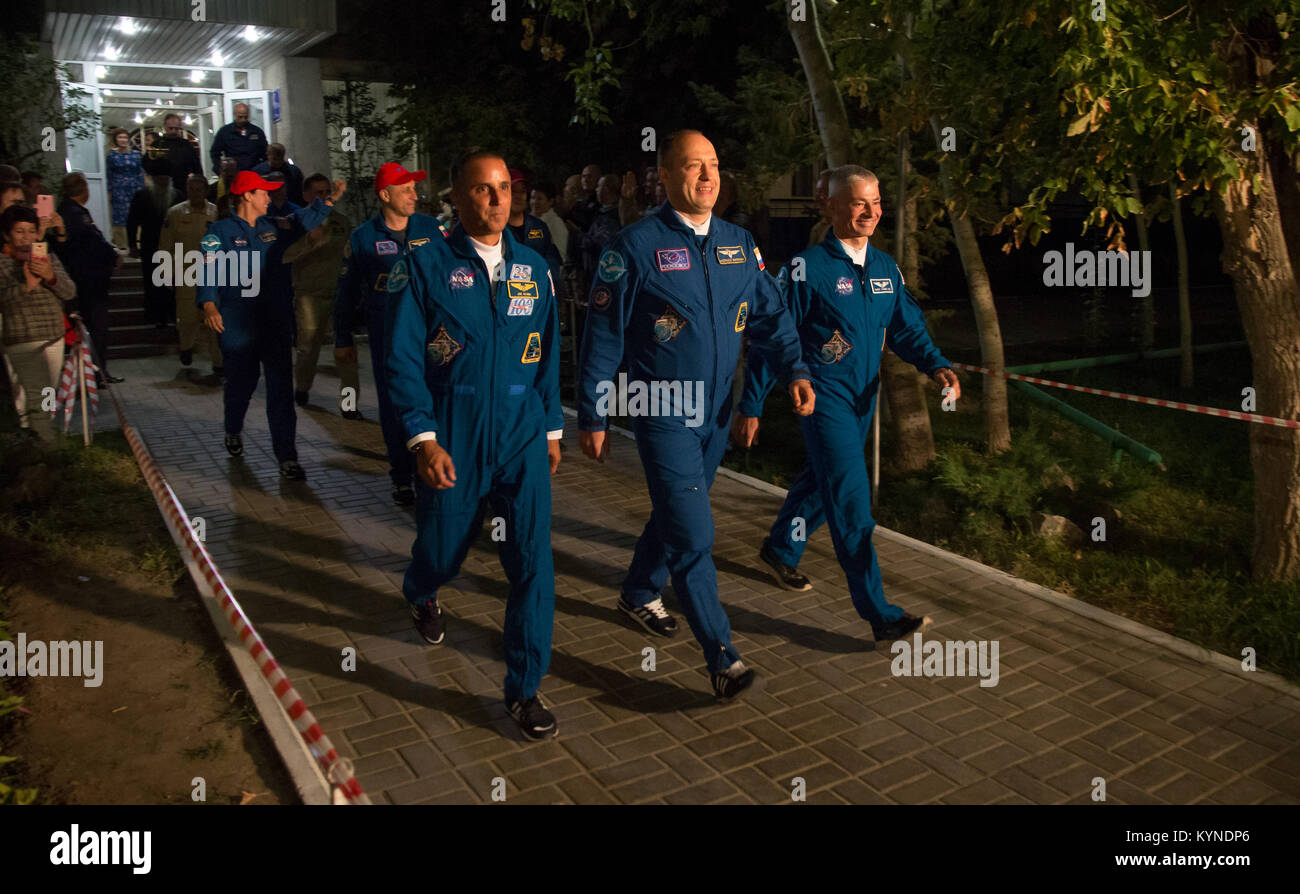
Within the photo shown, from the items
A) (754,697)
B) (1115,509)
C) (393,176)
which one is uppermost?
(393,176)

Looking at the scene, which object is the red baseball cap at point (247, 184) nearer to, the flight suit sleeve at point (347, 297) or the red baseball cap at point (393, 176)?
the flight suit sleeve at point (347, 297)

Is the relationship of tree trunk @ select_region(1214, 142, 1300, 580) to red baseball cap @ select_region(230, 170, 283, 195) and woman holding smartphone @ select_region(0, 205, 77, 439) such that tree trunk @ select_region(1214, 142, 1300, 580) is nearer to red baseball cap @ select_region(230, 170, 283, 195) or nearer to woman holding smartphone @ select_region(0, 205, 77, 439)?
red baseball cap @ select_region(230, 170, 283, 195)

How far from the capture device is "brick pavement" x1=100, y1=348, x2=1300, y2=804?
162 inches

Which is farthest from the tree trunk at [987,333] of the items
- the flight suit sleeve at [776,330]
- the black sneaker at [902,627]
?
the flight suit sleeve at [776,330]

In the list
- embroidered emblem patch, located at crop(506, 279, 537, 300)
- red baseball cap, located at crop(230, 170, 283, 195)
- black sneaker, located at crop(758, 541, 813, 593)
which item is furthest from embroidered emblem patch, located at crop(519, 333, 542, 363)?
red baseball cap, located at crop(230, 170, 283, 195)

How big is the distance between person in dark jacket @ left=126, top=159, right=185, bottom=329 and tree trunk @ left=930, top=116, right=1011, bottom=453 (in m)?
10.2

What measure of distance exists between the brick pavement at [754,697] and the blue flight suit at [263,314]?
1.32m

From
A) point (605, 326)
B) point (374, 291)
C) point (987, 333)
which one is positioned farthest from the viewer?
point (987, 333)

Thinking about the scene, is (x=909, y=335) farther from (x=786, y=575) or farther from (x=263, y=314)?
(x=263, y=314)

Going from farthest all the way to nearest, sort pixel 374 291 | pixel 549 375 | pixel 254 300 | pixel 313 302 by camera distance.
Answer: pixel 313 302 < pixel 254 300 < pixel 374 291 < pixel 549 375

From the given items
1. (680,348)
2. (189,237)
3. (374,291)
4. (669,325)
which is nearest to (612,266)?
(669,325)

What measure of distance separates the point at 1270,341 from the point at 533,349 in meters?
4.05

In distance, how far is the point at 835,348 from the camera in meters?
5.45

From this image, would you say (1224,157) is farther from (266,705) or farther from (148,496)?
(148,496)
